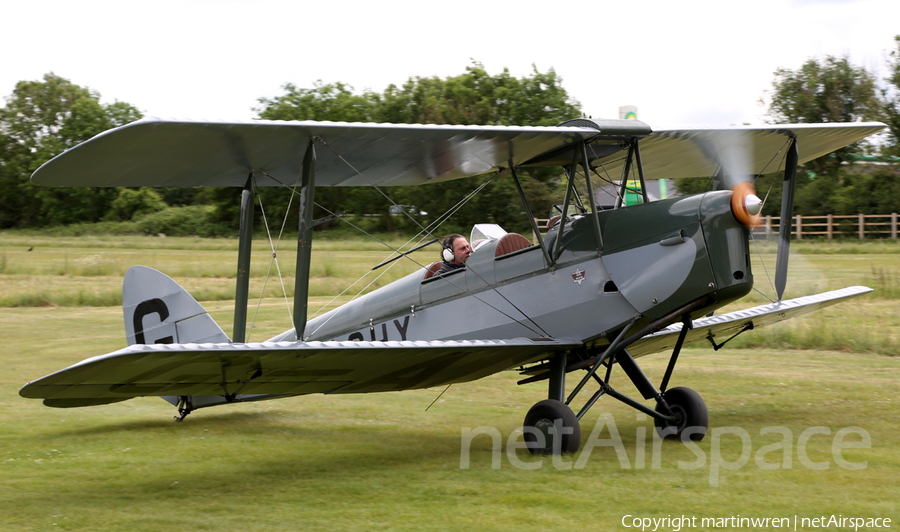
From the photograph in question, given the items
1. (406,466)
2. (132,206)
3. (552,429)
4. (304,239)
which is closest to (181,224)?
(132,206)

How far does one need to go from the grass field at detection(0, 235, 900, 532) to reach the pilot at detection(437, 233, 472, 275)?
158 centimetres

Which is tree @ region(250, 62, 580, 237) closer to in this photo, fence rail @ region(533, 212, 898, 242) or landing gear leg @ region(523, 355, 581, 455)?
fence rail @ region(533, 212, 898, 242)

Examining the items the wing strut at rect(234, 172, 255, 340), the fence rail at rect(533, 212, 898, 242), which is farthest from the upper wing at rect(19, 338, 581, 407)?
the fence rail at rect(533, 212, 898, 242)

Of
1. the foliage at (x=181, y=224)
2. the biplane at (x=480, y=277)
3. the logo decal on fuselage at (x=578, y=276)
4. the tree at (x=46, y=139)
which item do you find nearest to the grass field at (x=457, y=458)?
the biplane at (x=480, y=277)

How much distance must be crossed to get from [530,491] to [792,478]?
1816 mm

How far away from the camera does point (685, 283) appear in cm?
560

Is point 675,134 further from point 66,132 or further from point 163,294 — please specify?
point 66,132

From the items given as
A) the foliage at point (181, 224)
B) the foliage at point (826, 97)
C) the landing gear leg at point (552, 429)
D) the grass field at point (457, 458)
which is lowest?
the grass field at point (457, 458)

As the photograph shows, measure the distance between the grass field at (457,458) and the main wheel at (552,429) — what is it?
0.41 feet

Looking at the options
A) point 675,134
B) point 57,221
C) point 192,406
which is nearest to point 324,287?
point 192,406

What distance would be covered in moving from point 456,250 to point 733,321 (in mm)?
2734

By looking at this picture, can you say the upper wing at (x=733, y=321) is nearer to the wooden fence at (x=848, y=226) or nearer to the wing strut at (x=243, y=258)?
the wing strut at (x=243, y=258)

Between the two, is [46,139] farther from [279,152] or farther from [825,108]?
[279,152]

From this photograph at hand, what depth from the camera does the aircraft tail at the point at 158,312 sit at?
7496 millimetres
